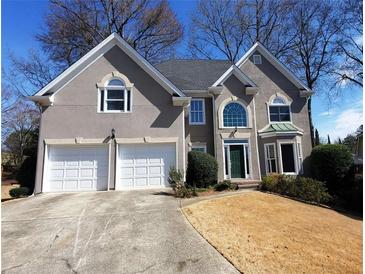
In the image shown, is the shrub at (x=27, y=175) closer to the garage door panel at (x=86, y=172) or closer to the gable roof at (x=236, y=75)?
the garage door panel at (x=86, y=172)

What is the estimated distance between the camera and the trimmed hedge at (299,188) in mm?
12500

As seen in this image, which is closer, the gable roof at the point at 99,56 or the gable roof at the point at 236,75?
the gable roof at the point at 99,56

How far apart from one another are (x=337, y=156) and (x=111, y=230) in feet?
46.3

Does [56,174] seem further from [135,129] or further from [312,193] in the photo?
[312,193]

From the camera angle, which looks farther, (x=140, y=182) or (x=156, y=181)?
(x=156, y=181)

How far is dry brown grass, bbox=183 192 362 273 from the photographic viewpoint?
5.22 metres

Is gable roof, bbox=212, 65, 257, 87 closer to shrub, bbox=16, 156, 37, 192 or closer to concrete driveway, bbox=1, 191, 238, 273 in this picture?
concrete driveway, bbox=1, 191, 238, 273

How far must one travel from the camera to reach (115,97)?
45.5ft

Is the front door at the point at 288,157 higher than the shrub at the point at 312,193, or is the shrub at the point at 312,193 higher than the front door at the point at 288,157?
the front door at the point at 288,157

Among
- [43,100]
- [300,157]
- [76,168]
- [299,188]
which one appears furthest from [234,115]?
[43,100]

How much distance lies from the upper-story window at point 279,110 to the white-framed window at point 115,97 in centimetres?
992

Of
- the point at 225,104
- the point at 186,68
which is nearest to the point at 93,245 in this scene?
the point at 225,104

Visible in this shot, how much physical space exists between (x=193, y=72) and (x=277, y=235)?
14695mm

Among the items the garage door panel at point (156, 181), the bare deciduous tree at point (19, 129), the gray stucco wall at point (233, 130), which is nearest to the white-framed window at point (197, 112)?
the gray stucco wall at point (233, 130)
